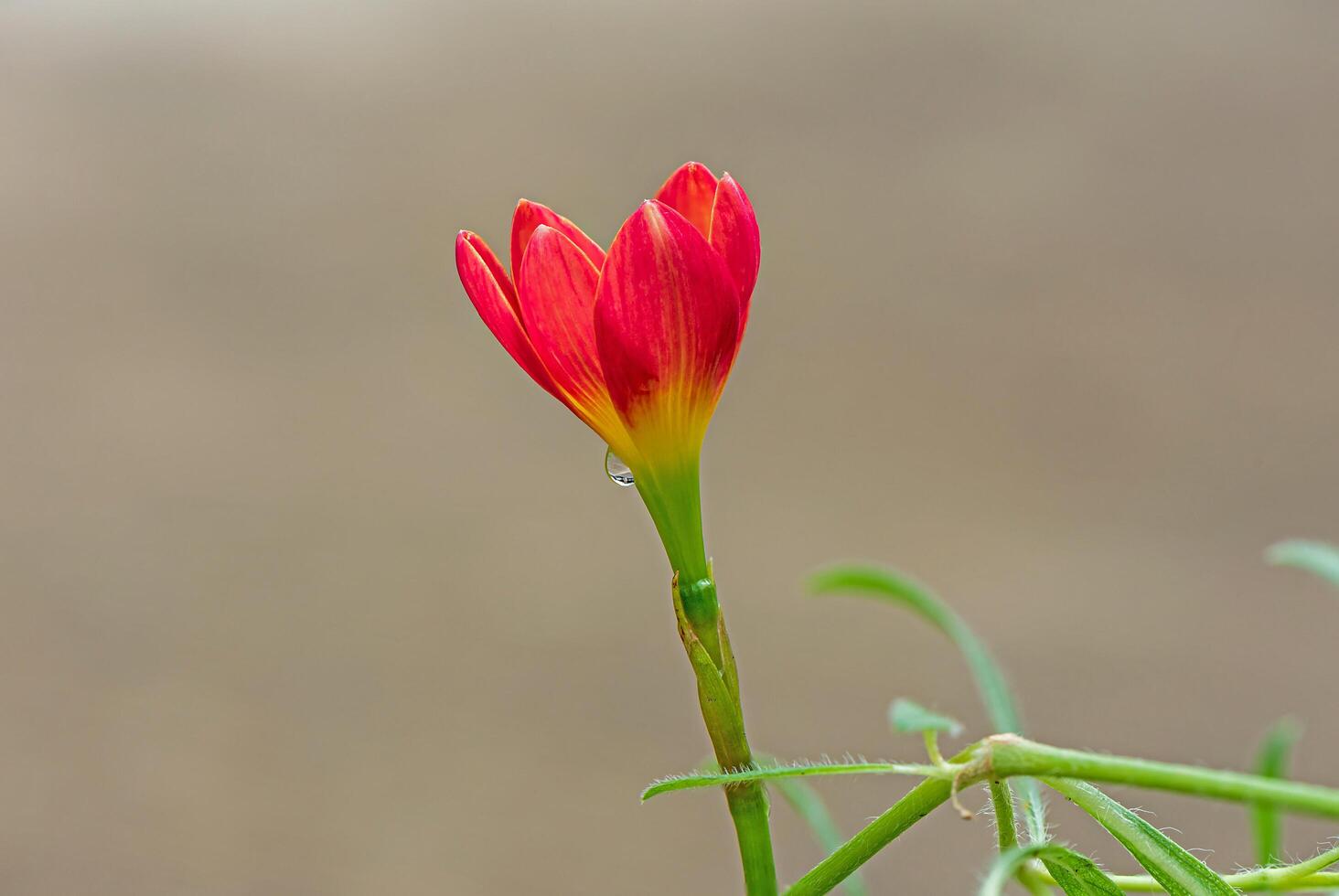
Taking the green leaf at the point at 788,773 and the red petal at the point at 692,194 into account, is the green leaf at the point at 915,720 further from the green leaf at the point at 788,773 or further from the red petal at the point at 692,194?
the red petal at the point at 692,194

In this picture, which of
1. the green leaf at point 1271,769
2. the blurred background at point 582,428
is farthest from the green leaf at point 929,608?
the blurred background at point 582,428

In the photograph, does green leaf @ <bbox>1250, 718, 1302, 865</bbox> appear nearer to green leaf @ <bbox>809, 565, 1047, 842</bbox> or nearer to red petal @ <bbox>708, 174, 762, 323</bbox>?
green leaf @ <bbox>809, 565, 1047, 842</bbox>

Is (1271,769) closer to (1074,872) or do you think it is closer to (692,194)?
(1074,872)

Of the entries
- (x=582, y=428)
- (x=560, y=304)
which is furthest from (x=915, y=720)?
(x=582, y=428)

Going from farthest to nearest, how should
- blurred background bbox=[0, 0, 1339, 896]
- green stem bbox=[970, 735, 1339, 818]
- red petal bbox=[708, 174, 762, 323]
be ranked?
blurred background bbox=[0, 0, 1339, 896]
red petal bbox=[708, 174, 762, 323]
green stem bbox=[970, 735, 1339, 818]

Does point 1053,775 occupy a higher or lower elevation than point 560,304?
lower

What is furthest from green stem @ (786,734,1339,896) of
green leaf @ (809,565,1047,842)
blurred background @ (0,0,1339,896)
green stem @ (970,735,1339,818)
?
blurred background @ (0,0,1339,896)
